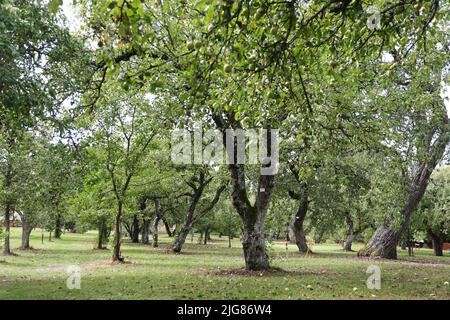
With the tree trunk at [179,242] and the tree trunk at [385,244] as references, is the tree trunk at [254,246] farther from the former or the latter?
the tree trunk at [179,242]

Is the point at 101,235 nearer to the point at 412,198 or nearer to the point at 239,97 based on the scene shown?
the point at 412,198

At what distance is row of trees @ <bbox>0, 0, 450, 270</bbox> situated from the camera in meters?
6.74

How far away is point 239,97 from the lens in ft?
24.2

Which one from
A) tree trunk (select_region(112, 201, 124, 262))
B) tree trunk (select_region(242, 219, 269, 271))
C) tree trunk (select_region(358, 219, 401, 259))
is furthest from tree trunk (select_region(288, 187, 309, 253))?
tree trunk (select_region(242, 219, 269, 271))

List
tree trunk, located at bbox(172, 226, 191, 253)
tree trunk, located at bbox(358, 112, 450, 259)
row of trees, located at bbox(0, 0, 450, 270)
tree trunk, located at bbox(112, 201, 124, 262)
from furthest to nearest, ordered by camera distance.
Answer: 1. tree trunk, located at bbox(172, 226, 191, 253)
2. tree trunk, located at bbox(112, 201, 124, 262)
3. tree trunk, located at bbox(358, 112, 450, 259)
4. row of trees, located at bbox(0, 0, 450, 270)

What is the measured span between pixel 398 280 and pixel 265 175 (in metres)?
5.98

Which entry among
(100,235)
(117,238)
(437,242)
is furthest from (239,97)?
(437,242)

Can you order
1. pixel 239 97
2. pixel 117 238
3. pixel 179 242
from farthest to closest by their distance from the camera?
1. pixel 179 242
2. pixel 117 238
3. pixel 239 97

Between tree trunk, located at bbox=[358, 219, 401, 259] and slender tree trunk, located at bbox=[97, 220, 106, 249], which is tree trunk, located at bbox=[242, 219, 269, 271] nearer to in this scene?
tree trunk, located at bbox=[358, 219, 401, 259]

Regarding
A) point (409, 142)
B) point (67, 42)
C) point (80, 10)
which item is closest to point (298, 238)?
point (409, 142)

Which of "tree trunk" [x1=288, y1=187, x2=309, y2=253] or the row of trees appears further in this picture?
"tree trunk" [x1=288, y1=187, x2=309, y2=253]

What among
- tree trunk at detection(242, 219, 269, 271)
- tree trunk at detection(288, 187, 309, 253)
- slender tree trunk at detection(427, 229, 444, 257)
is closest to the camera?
tree trunk at detection(242, 219, 269, 271)

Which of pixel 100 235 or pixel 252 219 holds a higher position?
pixel 252 219
